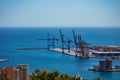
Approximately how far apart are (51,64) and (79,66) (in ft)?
6.26

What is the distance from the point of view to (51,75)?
1145 cm

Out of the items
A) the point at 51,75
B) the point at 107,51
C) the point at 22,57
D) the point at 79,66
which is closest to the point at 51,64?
the point at 79,66

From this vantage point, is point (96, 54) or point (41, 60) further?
point (96, 54)

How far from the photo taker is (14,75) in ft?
32.9

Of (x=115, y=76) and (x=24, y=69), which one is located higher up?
(x=24, y=69)

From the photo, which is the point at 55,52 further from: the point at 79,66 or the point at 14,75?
the point at 14,75

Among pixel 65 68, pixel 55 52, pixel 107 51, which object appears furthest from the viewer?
pixel 55 52

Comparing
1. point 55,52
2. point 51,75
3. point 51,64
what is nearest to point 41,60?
point 51,64

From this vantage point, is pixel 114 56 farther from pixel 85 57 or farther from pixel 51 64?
pixel 51 64

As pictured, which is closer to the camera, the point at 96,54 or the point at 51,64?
the point at 51,64

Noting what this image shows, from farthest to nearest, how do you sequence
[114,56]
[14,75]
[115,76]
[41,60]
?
1. [114,56]
2. [41,60]
3. [115,76]
4. [14,75]

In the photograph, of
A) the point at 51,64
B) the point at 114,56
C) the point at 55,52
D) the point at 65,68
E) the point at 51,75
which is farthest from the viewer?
the point at 55,52

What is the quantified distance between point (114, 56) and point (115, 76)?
30.7 feet

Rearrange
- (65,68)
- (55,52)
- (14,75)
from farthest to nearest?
(55,52) < (65,68) < (14,75)
